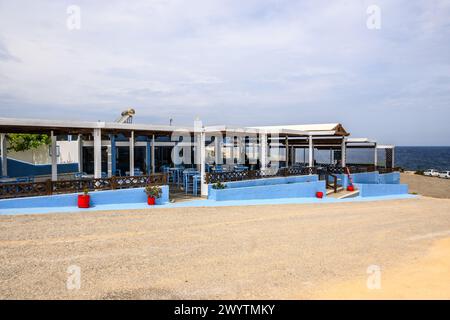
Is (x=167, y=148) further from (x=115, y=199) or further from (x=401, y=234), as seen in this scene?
(x=401, y=234)

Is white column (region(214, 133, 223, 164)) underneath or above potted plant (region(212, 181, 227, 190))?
above

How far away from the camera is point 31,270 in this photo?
564 centimetres

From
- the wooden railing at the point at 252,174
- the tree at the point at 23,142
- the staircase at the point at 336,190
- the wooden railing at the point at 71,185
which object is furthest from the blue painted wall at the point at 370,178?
the tree at the point at 23,142

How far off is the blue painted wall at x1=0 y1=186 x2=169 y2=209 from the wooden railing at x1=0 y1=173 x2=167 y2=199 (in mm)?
188

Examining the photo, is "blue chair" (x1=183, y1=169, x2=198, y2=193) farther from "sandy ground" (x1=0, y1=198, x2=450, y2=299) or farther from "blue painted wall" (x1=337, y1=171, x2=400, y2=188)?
"blue painted wall" (x1=337, y1=171, x2=400, y2=188)

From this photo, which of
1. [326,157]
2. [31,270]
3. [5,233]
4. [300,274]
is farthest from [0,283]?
[326,157]

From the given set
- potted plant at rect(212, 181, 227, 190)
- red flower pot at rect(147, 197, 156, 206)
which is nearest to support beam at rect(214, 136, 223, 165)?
potted plant at rect(212, 181, 227, 190)

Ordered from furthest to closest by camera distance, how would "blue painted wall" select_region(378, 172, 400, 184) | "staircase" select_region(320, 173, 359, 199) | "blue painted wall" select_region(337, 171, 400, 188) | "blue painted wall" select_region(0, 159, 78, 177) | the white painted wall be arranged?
"blue painted wall" select_region(378, 172, 400, 184), the white painted wall, "blue painted wall" select_region(337, 171, 400, 188), "blue painted wall" select_region(0, 159, 78, 177), "staircase" select_region(320, 173, 359, 199)

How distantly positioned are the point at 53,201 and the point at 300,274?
7.64 m

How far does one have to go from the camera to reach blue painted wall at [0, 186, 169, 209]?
32.2 feet

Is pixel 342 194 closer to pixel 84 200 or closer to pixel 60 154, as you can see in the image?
pixel 84 200

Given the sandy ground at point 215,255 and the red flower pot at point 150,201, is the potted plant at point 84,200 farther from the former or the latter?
the red flower pot at point 150,201

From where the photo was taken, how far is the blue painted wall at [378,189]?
680 inches

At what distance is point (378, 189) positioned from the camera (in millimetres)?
18172
